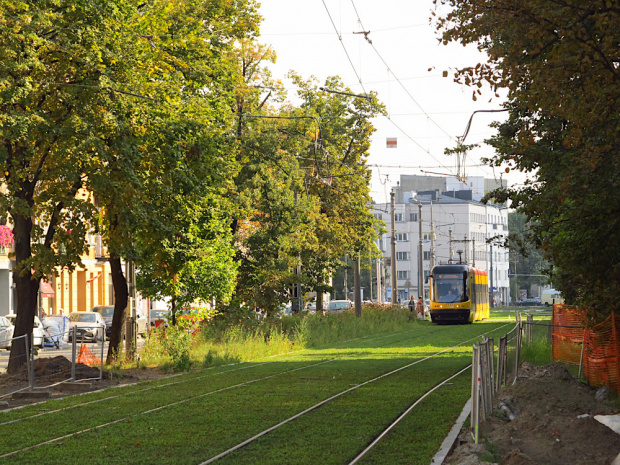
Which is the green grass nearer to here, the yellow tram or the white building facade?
the yellow tram

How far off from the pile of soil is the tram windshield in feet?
129

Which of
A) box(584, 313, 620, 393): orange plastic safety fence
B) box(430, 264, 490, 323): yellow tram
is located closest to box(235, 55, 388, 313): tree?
box(430, 264, 490, 323): yellow tram

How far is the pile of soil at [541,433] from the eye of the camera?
1056 cm

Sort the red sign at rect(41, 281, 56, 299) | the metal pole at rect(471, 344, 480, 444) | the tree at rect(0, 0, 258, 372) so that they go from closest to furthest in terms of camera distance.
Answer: the metal pole at rect(471, 344, 480, 444) < the tree at rect(0, 0, 258, 372) < the red sign at rect(41, 281, 56, 299)

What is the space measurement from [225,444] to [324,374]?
1110 cm

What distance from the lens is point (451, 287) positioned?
182 feet

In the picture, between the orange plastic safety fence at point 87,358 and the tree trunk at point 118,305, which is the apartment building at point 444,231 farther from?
the orange plastic safety fence at point 87,358

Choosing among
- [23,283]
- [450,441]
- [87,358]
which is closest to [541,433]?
[450,441]

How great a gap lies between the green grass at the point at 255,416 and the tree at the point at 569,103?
10.1 feet

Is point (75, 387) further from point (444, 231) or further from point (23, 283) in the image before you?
point (444, 231)

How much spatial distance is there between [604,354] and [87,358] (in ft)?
38.2

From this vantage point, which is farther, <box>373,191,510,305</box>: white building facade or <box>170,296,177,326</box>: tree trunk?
<box>373,191,510,305</box>: white building facade

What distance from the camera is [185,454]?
11.2 meters

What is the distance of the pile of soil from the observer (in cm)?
1056
